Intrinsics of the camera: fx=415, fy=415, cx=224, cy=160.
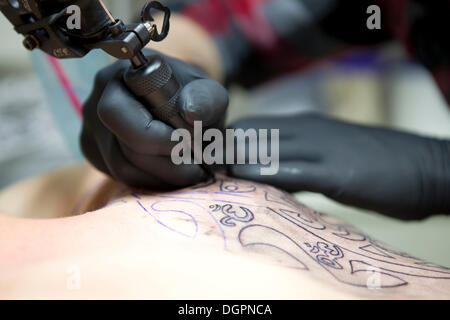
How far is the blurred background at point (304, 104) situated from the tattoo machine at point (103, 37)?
37cm

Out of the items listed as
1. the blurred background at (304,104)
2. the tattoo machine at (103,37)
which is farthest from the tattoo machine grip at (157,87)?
the blurred background at (304,104)

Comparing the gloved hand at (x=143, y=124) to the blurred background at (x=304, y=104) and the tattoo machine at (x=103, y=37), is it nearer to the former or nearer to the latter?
the tattoo machine at (x=103, y=37)

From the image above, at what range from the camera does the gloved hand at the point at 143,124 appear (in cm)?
71

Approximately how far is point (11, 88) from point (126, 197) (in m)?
1.25

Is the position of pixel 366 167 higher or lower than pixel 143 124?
lower

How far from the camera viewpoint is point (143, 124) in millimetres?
710

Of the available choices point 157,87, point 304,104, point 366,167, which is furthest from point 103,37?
point 304,104

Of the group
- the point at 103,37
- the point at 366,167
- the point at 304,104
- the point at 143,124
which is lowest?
the point at 304,104

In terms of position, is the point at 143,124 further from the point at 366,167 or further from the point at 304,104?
the point at 304,104

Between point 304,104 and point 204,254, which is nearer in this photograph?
point 204,254

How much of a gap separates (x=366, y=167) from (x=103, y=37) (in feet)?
2.05

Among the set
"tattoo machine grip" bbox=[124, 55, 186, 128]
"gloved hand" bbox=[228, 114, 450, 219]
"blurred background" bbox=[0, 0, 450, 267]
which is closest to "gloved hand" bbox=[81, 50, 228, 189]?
"tattoo machine grip" bbox=[124, 55, 186, 128]

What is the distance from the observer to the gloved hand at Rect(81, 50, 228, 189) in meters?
Result: 0.71

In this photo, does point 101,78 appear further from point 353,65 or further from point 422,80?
point 422,80
